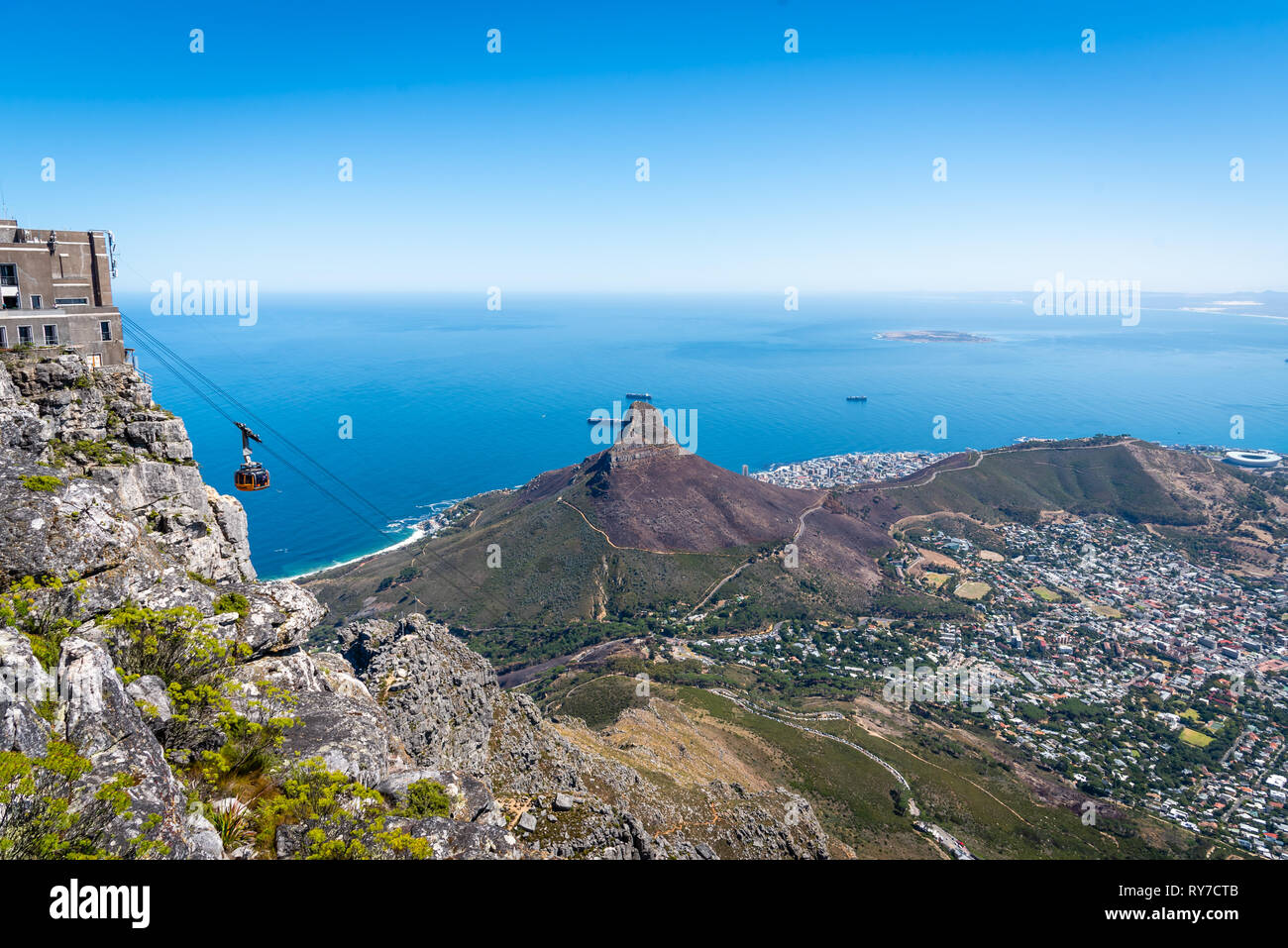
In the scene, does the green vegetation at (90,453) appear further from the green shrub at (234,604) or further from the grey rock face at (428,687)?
the grey rock face at (428,687)

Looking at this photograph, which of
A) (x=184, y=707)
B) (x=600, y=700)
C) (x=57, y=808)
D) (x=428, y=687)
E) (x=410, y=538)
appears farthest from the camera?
(x=410, y=538)

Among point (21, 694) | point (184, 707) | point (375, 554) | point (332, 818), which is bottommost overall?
point (375, 554)

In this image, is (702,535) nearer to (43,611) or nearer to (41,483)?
(41,483)

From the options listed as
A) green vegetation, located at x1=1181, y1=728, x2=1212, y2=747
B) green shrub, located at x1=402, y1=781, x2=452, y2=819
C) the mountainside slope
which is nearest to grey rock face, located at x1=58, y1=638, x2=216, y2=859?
green shrub, located at x1=402, y1=781, x2=452, y2=819

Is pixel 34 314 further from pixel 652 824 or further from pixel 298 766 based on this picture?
pixel 652 824

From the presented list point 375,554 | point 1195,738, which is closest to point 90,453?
point 1195,738

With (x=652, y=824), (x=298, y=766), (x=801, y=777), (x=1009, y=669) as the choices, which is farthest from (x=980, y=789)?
(x=298, y=766)
